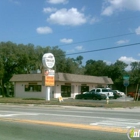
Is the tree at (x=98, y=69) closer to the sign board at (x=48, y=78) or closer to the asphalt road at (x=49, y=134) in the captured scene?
the sign board at (x=48, y=78)

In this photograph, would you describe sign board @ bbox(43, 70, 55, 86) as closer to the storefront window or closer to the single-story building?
the single-story building

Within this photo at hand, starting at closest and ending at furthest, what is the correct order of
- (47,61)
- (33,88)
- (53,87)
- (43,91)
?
(47,61) < (53,87) < (43,91) < (33,88)

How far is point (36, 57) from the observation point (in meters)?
62.9

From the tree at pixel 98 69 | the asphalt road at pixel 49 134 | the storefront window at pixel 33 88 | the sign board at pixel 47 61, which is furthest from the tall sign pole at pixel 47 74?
the tree at pixel 98 69

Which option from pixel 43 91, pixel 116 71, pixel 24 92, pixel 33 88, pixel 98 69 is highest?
pixel 98 69

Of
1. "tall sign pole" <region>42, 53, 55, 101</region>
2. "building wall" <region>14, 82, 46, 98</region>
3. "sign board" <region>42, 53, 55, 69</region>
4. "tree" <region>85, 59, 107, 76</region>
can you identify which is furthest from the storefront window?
"tree" <region>85, 59, 107, 76</region>

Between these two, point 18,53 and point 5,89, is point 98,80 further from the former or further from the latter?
point 5,89

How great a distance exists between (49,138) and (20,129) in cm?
232

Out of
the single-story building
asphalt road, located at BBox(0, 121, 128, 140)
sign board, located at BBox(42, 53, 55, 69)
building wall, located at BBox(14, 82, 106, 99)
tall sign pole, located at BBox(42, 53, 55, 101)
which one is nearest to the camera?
asphalt road, located at BBox(0, 121, 128, 140)

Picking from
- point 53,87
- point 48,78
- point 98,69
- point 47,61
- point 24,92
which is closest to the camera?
point 48,78

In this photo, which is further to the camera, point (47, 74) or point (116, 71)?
point (116, 71)

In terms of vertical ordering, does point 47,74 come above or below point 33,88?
above

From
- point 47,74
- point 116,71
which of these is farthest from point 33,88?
point 116,71

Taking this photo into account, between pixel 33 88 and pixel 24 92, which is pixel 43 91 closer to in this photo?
pixel 33 88
